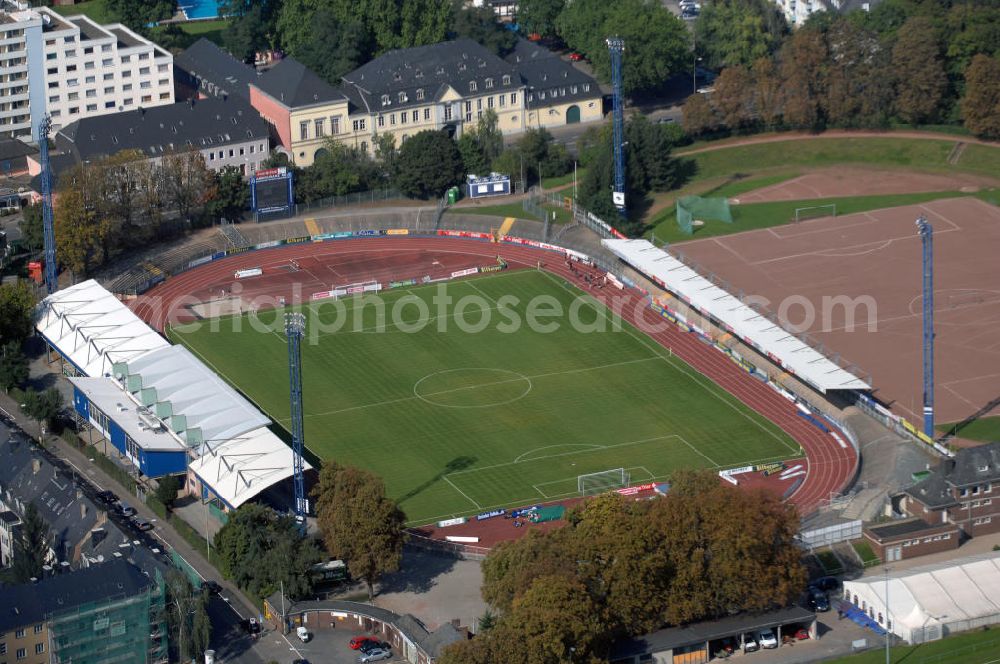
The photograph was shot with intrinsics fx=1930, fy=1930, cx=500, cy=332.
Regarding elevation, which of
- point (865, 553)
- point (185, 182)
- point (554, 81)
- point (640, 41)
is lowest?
point (865, 553)

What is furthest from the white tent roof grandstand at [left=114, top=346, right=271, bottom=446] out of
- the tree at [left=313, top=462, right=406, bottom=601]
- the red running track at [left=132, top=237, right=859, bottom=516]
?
the red running track at [left=132, top=237, right=859, bottom=516]

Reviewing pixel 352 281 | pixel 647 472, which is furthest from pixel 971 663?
pixel 352 281

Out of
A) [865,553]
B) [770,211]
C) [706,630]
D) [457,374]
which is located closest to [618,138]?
[770,211]

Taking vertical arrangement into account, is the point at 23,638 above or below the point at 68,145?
below

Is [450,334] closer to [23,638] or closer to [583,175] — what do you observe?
[583,175]

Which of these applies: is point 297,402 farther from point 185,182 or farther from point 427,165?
point 427,165

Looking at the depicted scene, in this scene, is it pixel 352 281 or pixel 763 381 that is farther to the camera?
pixel 352 281

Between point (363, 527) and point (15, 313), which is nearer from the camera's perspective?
point (363, 527)
